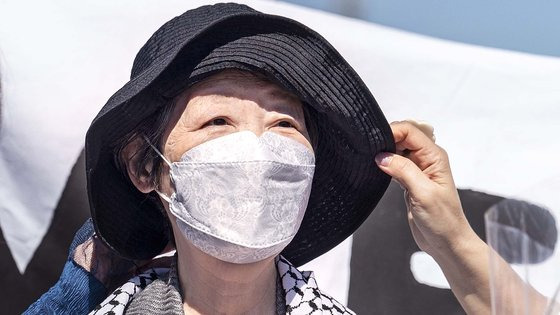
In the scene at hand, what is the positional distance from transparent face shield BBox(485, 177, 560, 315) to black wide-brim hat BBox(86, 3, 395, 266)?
2.24 feet

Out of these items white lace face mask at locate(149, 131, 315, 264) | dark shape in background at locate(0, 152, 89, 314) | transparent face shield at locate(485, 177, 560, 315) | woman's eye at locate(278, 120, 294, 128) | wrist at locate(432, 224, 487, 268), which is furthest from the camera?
dark shape in background at locate(0, 152, 89, 314)

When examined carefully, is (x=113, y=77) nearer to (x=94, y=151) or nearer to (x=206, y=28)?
(x=94, y=151)

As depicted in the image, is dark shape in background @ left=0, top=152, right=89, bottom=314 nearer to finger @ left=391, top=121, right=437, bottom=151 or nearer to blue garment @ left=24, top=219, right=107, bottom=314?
blue garment @ left=24, top=219, right=107, bottom=314

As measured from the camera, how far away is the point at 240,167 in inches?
A: 77.5

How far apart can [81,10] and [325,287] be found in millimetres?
1135

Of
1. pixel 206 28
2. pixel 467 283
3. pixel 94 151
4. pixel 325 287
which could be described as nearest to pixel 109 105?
pixel 94 151

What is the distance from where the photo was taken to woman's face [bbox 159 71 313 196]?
2.03m

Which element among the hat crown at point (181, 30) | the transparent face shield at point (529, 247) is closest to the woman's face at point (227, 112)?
the hat crown at point (181, 30)

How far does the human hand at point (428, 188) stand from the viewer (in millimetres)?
2158

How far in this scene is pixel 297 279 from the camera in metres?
2.25

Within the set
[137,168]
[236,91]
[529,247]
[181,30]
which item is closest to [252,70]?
[236,91]

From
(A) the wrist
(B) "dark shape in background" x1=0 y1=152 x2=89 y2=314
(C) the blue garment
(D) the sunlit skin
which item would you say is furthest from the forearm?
A: (B) "dark shape in background" x1=0 y1=152 x2=89 y2=314

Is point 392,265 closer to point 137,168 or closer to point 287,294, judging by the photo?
point 287,294

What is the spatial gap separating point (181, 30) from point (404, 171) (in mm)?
577
